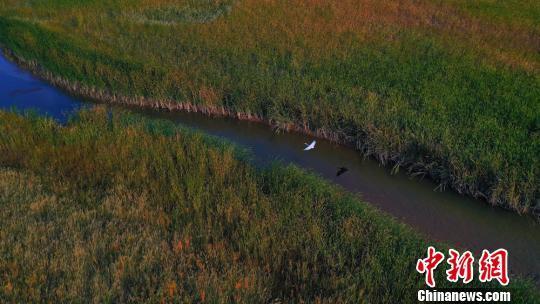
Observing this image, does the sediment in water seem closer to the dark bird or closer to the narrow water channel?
the narrow water channel

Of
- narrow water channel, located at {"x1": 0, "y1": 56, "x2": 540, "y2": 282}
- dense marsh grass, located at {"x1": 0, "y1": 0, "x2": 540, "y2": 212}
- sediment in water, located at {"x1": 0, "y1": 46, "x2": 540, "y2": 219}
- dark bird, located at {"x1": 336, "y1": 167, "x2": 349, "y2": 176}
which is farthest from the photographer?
dark bird, located at {"x1": 336, "y1": 167, "x2": 349, "y2": 176}

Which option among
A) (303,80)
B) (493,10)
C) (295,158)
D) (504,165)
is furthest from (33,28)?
(493,10)

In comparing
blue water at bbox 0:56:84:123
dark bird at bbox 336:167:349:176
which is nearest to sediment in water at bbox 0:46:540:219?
blue water at bbox 0:56:84:123

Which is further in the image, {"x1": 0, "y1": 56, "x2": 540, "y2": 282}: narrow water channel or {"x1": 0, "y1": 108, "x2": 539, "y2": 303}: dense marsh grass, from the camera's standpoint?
{"x1": 0, "y1": 56, "x2": 540, "y2": 282}: narrow water channel

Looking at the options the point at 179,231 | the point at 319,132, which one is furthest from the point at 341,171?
the point at 179,231

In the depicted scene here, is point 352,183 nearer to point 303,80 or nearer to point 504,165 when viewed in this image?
point 504,165

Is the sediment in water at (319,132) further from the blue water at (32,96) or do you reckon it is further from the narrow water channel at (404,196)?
the blue water at (32,96)
